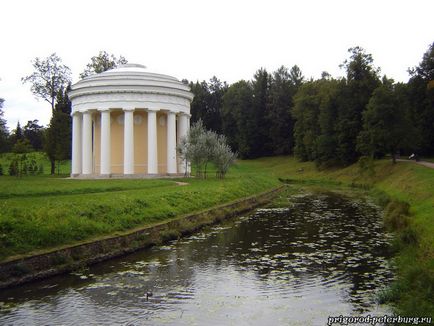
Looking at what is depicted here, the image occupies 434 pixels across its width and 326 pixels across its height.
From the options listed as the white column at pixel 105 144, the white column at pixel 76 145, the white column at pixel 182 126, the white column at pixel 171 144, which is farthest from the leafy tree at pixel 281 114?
the white column at pixel 105 144

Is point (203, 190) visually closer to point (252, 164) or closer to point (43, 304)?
point (43, 304)

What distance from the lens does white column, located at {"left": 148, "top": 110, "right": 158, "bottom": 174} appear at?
4547cm

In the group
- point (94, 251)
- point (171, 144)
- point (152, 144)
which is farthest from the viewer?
point (171, 144)

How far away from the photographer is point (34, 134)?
117 metres

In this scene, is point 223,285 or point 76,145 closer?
point 223,285

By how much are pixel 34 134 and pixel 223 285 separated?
113 metres

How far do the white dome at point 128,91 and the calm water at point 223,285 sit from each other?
84.5ft

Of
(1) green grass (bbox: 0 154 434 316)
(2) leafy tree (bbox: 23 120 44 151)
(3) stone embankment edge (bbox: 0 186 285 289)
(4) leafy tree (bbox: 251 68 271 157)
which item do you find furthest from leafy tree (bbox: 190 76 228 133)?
(3) stone embankment edge (bbox: 0 186 285 289)

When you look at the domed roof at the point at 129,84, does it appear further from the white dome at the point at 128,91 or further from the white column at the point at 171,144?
the white column at the point at 171,144

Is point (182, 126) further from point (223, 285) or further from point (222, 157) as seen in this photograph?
point (223, 285)

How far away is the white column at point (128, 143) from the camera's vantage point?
146 ft

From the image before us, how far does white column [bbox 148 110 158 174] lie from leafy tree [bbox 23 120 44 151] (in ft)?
232

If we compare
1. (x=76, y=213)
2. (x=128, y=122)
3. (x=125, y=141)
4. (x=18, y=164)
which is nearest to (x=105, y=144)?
(x=125, y=141)

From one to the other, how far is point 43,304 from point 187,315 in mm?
3791
